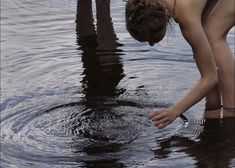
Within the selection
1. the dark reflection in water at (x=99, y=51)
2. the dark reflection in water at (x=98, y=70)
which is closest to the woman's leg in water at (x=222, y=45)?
the dark reflection in water at (x=98, y=70)

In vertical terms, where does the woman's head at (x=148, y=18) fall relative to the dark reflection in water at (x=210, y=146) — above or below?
above

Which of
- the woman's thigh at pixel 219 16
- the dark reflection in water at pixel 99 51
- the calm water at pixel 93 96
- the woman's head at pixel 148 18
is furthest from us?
the dark reflection in water at pixel 99 51

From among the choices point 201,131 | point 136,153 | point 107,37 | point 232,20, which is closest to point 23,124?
point 136,153

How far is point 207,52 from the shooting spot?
4.36m

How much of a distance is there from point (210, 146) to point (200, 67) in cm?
51

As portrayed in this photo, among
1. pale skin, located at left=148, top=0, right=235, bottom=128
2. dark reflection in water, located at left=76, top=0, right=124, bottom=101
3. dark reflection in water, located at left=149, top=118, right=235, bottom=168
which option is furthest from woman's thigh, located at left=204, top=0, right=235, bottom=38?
dark reflection in water, located at left=76, top=0, right=124, bottom=101

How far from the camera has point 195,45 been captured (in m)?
4.32

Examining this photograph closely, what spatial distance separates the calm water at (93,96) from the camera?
4.43m

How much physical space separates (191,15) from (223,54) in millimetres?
654

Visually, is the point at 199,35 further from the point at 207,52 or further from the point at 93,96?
the point at 93,96

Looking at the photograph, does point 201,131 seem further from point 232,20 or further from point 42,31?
point 42,31

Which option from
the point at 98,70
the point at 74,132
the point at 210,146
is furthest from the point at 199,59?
the point at 98,70

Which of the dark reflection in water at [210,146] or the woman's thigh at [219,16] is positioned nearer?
the dark reflection in water at [210,146]

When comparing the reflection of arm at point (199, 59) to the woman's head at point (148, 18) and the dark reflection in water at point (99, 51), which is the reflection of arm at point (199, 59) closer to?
the woman's head at point (148, 18)
